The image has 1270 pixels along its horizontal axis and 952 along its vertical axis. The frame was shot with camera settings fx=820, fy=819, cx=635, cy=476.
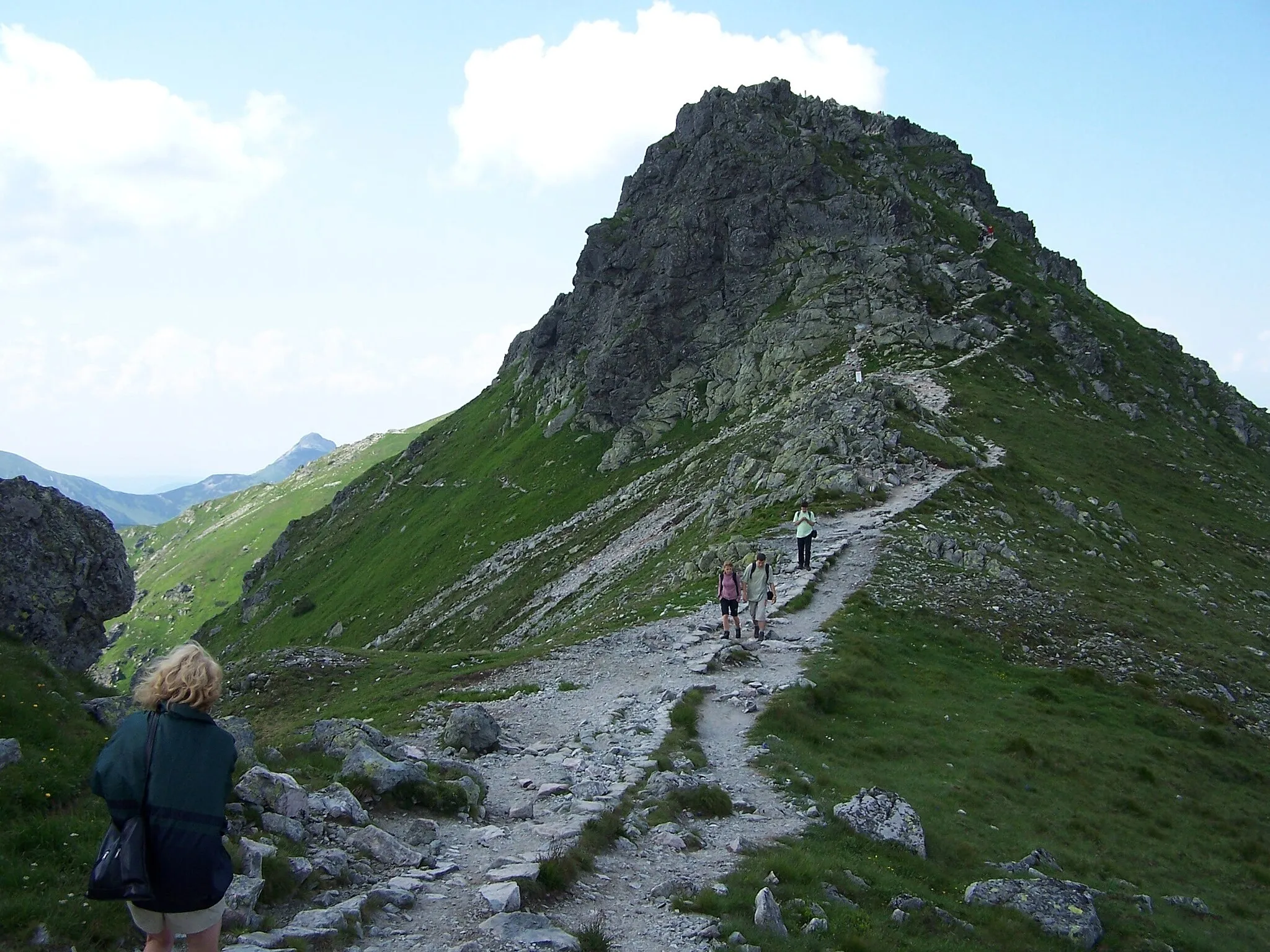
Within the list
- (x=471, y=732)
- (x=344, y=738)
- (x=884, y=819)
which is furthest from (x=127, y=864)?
(x=884, y=819)

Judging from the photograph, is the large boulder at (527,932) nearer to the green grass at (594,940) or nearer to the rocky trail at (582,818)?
the rocky trail at (582,818)

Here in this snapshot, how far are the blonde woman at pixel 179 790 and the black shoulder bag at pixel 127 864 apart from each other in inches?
2.1

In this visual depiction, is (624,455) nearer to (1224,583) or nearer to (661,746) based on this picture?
(1224,583)

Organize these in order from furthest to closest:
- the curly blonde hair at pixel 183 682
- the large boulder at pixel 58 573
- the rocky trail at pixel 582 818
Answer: the large boulder at pixel 58 573, the rocky trail at pixel 582 818, the curly blonde hair at pixel 183 682

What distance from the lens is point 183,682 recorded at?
7.55 meters

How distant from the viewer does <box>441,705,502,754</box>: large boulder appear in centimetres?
2025

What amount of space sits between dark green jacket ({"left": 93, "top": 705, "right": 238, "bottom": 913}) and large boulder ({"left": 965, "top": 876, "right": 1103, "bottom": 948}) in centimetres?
1331

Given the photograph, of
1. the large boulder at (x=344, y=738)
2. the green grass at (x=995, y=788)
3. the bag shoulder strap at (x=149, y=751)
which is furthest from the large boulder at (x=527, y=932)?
the large boulder at (x=344, y=738)

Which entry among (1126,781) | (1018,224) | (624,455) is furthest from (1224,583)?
(1018,224)

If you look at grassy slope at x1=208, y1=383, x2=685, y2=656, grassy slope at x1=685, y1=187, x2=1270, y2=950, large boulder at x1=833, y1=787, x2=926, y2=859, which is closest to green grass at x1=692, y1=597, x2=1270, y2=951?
grassy slope at x1=685, y1=187, x2=1270, y2=950

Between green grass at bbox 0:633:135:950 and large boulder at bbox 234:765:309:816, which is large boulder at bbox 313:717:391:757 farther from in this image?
green grass at bbox 0:633:135:950

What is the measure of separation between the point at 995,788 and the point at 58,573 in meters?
24.4

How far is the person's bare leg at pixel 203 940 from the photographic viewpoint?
25.1 feet

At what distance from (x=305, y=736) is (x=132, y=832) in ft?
38.6
